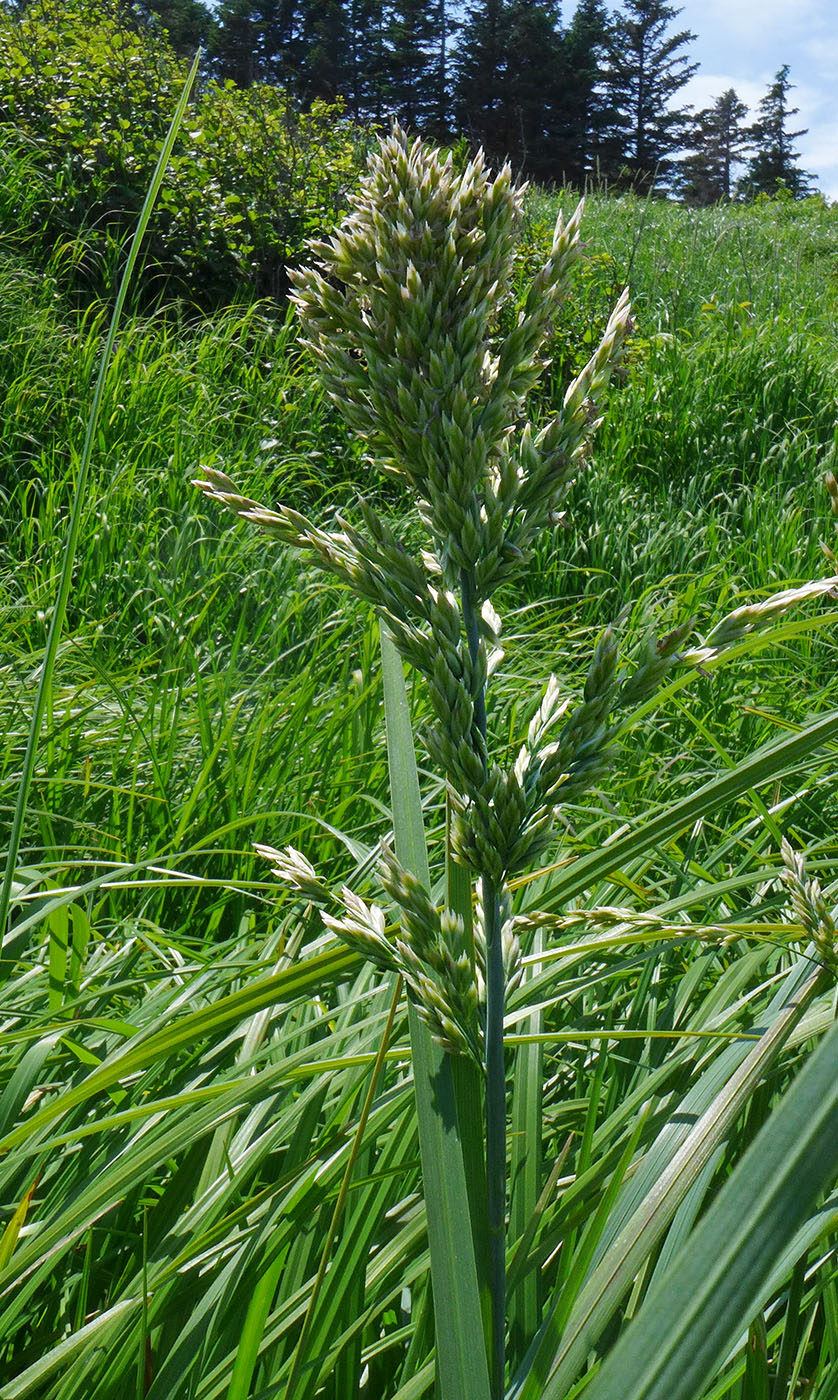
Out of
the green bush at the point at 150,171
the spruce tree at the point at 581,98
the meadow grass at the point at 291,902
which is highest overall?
the spruce tree at the point at 581,98

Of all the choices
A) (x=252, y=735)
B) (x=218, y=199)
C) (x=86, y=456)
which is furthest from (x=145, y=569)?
(x=218, y=199)

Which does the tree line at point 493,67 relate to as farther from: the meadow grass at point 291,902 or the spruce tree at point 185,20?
the meadow grass at point 291,902

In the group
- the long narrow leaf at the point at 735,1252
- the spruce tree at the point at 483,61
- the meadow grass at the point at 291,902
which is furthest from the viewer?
the spruce tree at the point at 483,61

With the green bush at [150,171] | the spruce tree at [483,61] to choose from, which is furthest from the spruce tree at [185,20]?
the green bush at [150,171]

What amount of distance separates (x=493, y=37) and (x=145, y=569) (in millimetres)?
46649

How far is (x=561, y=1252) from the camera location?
40.1 inches

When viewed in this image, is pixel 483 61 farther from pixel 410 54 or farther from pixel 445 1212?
pixel 445 1212

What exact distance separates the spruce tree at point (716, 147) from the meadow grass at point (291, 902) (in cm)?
4782

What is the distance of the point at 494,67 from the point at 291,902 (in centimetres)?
4782

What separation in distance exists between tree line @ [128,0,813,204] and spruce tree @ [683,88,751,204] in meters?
0.34

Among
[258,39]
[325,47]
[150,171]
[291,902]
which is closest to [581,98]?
[325,47]

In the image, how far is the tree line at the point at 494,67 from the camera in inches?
1576

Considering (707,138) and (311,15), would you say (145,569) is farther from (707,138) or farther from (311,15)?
(707,138)

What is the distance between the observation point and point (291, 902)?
2.02m
